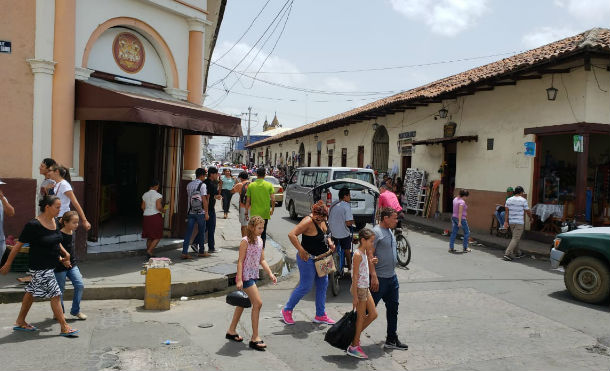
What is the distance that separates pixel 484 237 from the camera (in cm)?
1411

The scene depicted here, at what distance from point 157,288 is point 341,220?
2882 millimetres

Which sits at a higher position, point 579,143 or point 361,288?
point 579,143

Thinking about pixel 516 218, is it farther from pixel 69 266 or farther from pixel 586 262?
pixel 69 266

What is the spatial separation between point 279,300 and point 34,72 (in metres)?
5.37

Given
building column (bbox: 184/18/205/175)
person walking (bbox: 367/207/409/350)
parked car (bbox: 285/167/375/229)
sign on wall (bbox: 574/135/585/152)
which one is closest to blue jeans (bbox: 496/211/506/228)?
sign on wall (bbox: 574/135/585/152)

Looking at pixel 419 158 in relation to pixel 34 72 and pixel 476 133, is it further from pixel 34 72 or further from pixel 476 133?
pixel 34 72

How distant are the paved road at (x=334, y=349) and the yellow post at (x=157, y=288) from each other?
162mm

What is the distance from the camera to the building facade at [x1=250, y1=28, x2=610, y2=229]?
12.2 m

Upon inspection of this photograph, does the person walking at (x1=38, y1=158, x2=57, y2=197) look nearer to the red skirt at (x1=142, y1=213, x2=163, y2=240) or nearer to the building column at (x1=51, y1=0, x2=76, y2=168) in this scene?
the building column at (x1=51, y1=0, x2=76, y2=168)

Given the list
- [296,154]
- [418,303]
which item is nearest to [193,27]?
[418,303]

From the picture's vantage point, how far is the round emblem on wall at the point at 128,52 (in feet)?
31.3

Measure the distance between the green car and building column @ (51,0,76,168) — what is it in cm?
827

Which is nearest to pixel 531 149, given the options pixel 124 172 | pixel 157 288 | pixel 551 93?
pixel 551 93

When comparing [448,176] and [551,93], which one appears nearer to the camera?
[551,93]
